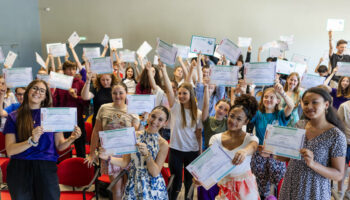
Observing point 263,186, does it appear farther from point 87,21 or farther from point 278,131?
point 87,21

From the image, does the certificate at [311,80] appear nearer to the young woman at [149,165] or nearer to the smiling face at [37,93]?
Answer: the young woman at [149,165]

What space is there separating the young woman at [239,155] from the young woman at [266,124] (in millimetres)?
731

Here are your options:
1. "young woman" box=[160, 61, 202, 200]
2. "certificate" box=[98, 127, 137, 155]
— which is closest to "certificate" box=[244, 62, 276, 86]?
"young woman" box=[160, 61, 202, 200]

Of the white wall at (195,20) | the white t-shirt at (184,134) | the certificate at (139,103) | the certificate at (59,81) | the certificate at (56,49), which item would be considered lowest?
the white t-shirt at (184,134)

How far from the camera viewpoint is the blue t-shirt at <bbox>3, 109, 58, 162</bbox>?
210 centimetres

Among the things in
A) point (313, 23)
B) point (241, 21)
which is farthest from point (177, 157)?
point (313, 23)

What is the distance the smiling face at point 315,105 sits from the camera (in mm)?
1737

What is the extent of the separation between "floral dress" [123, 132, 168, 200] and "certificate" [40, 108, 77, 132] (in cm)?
59

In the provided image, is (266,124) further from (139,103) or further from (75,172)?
(75,172)

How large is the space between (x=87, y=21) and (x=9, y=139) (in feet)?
23.7

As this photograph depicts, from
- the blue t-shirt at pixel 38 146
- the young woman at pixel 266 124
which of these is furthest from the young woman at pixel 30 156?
the young woman at pixel 266 124

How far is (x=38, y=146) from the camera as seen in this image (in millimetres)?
2117

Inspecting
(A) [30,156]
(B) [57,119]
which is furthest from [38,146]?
(B) [57,119]

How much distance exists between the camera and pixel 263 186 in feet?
8.81
